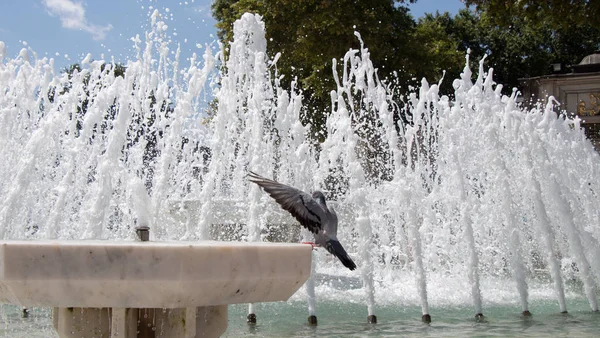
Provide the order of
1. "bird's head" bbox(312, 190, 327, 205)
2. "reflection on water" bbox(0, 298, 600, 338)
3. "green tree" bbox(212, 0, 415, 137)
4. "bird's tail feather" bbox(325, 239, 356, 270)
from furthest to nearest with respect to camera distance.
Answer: "green tree" bbox(212, 0, 415, 137)
"reflection on water" bbox(0, 298, 600, 338)
"bird's head" bbox(312, 190, 327, 205)
"bird's tail feather" bbox(325, 239, 356, 270)

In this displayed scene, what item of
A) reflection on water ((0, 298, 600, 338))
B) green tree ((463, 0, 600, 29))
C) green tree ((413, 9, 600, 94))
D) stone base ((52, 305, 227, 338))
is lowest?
reflection on water ((0, 298, 600, 338))

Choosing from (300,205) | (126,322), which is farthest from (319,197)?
(126,322)

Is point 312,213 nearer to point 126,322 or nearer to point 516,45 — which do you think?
point 126,322

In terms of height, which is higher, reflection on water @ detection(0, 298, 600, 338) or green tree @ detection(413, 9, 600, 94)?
green tree @ detection(413, 9, 600, 94)

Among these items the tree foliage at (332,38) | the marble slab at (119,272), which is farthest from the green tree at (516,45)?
the marble slab at (119,272)

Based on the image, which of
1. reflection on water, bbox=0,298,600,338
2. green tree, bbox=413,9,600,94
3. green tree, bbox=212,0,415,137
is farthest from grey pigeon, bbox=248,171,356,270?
green tree, bbox=413,9,600,94

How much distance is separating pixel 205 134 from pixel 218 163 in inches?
63.5

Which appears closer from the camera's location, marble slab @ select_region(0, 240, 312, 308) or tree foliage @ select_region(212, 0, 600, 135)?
marble slab @ select_region(0, 240, 312, 308)

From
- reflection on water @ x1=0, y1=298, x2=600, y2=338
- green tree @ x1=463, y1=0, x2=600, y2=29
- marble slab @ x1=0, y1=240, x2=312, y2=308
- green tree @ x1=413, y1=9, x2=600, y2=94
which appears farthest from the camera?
green tree @ x1=413, y1=9, x2=600, y2=94

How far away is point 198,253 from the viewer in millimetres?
3100

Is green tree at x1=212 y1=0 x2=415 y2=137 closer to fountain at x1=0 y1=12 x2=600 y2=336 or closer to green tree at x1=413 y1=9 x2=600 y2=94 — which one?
fountain at x1=0 y1=12 x2=600 y2=336

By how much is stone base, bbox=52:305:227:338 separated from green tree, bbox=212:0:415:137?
1592cm

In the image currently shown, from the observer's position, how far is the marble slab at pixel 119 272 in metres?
3.02

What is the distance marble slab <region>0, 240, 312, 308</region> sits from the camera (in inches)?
119
